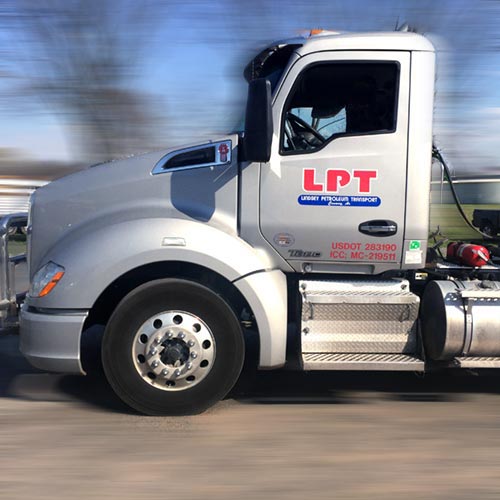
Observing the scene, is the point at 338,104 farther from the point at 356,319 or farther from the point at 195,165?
the point at 356,319

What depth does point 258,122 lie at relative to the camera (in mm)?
4441

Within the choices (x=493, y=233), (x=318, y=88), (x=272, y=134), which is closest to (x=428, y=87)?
(x=318, y=88)

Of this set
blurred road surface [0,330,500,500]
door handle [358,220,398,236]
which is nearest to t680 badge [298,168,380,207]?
door handle [358,220,398,236]

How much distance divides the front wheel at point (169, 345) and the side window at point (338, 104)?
122 centimetres

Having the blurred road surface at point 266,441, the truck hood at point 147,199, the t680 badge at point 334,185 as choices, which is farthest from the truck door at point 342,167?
the blurred road surface at point 266,441

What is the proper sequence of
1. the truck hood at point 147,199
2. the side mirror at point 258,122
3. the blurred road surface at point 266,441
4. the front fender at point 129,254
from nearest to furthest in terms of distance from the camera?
the blurred road surface at point 266,441
the side mirror at point 258,122
the front fender at point 129,254
the truck hood at point 147,199

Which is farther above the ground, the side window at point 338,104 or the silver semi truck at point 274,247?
the side window at point 338,104

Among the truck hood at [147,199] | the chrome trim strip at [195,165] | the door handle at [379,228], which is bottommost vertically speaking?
the door handle at [379,228]

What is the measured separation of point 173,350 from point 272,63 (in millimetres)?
2167

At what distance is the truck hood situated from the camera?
15.6 feet

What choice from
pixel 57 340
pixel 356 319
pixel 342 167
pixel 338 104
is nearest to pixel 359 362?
pixel 356 319

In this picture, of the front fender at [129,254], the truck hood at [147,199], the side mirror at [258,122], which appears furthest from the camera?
the truck hood at [147,199]

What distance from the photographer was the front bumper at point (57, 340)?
15.0ft

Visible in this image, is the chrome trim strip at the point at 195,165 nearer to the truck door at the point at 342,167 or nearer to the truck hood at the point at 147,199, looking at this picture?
the truck hood at the point at 147,199
